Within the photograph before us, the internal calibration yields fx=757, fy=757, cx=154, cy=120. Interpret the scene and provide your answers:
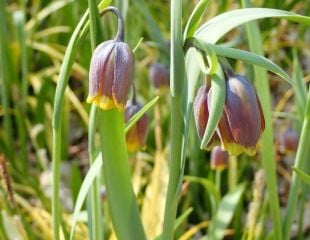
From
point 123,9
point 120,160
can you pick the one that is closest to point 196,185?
point 123,9

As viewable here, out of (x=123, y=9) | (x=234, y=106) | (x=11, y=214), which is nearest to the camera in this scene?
(x=234, y=106)

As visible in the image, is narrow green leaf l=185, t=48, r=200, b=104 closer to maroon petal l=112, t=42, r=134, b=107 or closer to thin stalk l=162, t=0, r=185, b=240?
thin stalk l=162, t=0, r=185, b=240

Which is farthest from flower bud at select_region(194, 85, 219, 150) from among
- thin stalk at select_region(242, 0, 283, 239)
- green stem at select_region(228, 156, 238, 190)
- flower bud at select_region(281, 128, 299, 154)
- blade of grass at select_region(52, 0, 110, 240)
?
green stem at select_region(228, 156, 238, 190)

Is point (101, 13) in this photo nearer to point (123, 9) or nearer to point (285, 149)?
point (123, 9)

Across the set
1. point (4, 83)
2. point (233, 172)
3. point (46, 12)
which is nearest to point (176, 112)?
point (233, 172)

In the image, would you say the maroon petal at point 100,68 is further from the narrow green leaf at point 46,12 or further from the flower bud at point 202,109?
the narrow green leaf at point 46,12

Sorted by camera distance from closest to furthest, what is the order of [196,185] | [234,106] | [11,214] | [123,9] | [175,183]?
[234,106] < [175,183] < [123,9] < [11,214] < [196,185]

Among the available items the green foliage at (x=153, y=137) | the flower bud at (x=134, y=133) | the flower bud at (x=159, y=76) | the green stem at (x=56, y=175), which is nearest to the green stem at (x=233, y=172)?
the green foliage at (x=153, y=137)
